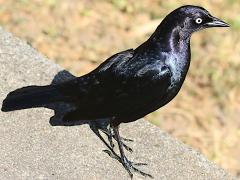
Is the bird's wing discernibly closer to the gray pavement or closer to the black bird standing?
the black bird standing

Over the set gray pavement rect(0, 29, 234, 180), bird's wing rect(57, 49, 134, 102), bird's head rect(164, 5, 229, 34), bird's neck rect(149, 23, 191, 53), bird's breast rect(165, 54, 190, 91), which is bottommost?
gray pavement rect(0, 29, 234, 180)

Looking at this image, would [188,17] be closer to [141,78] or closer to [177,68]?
[177,68]

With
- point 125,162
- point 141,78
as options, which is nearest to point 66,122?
point 125,162

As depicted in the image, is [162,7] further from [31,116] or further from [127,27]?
[31,116]

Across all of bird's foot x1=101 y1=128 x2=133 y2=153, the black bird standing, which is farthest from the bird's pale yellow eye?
bird's foot x1=101 y1=128 x2=133 y2=153

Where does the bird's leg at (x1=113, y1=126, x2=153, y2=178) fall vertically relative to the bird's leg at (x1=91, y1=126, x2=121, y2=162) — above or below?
above
